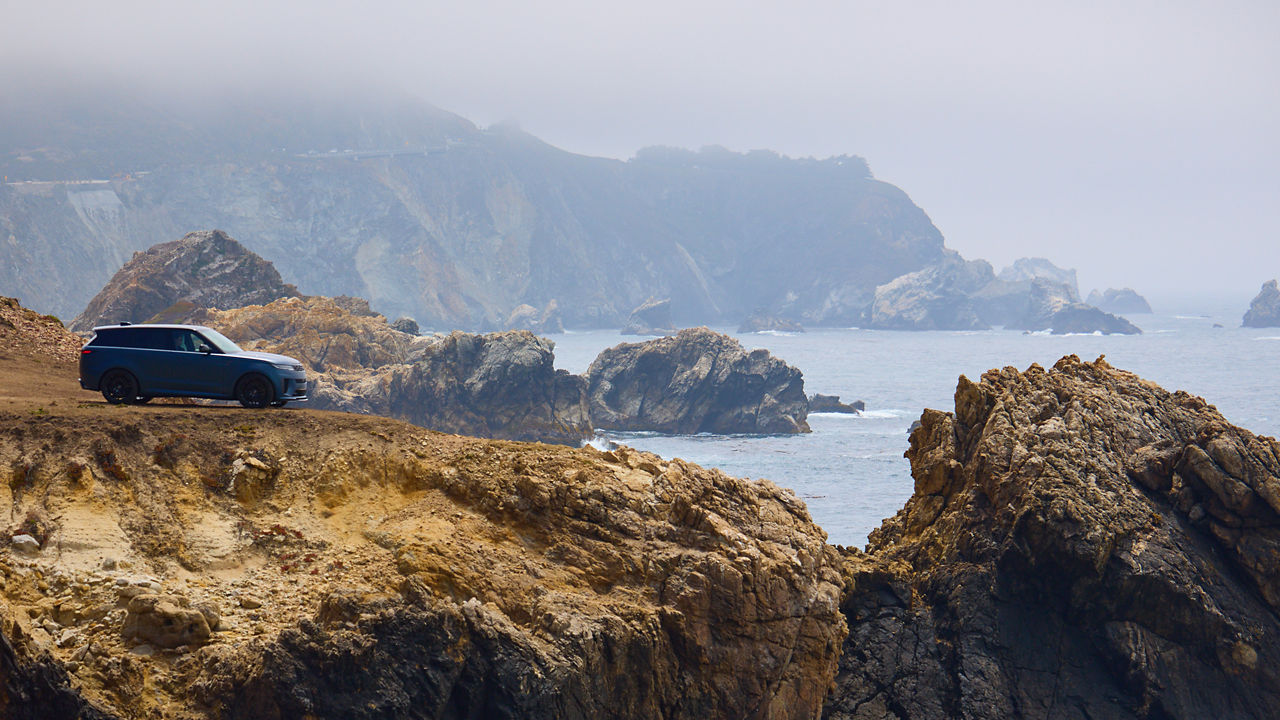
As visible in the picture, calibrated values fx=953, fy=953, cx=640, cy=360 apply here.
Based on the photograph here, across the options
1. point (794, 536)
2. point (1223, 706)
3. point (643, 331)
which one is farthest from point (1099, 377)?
point (643, 331)

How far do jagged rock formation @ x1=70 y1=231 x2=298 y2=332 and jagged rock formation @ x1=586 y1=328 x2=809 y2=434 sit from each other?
27.1 m

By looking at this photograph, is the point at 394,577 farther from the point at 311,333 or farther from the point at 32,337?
the point at 311,333

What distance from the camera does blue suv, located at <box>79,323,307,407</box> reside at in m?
17.1

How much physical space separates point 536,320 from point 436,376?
415ft

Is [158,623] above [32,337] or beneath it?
beneath

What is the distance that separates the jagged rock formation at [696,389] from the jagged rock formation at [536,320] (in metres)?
108

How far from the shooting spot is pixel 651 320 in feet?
593

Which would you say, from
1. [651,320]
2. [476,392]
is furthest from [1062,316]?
[476,392]

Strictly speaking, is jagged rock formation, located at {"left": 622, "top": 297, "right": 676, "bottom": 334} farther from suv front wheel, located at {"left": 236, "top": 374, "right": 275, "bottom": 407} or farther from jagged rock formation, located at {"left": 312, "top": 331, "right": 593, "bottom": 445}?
suv front wheel, located at {"left": 236, "top": 374, "right": 275, "bottom": 407}

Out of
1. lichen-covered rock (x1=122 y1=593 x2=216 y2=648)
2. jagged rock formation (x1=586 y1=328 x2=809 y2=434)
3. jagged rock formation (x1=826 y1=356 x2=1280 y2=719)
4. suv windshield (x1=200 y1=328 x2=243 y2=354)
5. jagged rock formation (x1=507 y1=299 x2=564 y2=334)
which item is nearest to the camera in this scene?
lichen-covered rock (x1=122 y1=593 x2=216 y2=648)


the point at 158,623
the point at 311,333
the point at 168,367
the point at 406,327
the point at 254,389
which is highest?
the point at 168,367

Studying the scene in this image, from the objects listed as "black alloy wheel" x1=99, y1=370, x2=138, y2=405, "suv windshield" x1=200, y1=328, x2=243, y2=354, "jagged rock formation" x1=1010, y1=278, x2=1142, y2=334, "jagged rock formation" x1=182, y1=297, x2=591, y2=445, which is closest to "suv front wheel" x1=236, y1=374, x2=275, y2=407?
"suv windshield" x1=200, y1=328, x2=243, y2=354

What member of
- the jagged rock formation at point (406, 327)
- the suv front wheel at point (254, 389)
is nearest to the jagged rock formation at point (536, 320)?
the jagged rock formation at point (406, 327)

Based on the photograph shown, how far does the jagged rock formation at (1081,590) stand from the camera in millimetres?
18969
